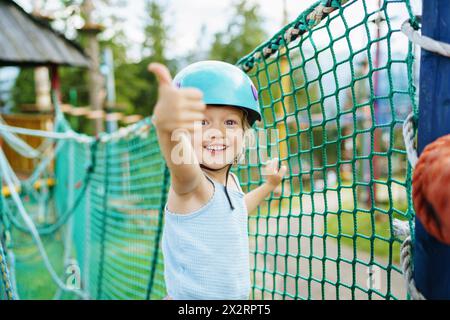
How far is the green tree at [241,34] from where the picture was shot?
A: 17641 mm

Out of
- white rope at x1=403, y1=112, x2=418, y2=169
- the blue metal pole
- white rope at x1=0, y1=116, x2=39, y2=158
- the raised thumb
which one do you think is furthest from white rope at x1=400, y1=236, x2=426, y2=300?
white rope at x1=0, y1=116, x2=39, y2=158

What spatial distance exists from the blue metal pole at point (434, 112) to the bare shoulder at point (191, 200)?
512 mm

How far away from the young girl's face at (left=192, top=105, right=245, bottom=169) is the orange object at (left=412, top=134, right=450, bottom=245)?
579 mm

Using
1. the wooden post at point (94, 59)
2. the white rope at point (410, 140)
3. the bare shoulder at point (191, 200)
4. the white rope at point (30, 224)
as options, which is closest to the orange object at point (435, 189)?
the white rope at point (410, 140)

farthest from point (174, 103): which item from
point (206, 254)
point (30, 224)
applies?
point (30, 224)

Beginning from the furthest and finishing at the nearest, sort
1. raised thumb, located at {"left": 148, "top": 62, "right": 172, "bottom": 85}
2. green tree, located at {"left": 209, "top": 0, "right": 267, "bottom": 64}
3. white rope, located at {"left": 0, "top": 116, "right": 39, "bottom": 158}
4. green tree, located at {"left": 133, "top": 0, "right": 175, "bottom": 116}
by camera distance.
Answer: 1. green tree, located at {"left": 133, "top": 0, "right": 175, "bottom": 116}
2. green tree, located at {"left": 209, "top": 0, "right": 267, "bottom": 64}
3. white rope, located at {"left": 0, "top": 116, "right": 39, "bottom": 158}
4. raised thumb, located at {"left": 148, "top": 62, "right": 172, "bottom": 85}

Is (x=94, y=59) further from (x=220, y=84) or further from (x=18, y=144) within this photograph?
(x=220, y=84)

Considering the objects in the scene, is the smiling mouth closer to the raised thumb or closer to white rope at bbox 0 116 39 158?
the raised thumb

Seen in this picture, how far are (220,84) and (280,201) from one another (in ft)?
2.87

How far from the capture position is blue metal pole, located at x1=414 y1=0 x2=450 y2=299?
2.81 ft

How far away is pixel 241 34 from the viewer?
1773 cm

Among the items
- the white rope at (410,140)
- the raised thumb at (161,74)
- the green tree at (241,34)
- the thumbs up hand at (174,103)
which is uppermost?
the green tree at (241,34)

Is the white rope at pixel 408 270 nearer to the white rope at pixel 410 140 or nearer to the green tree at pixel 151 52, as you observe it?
the white rope at pixel 410 140
